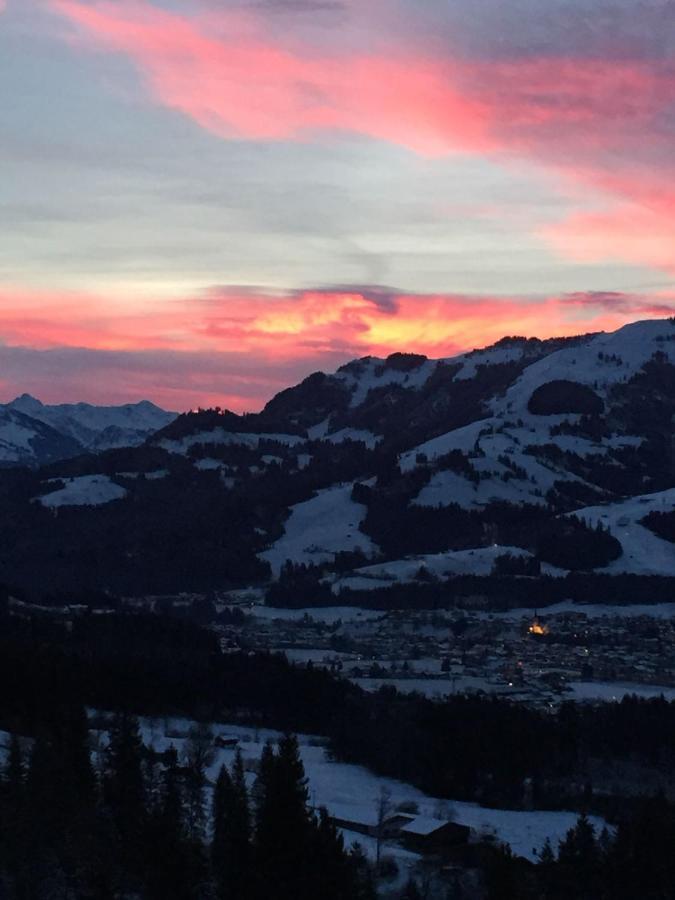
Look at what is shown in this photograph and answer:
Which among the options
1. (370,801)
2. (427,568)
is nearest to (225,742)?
(370,801)

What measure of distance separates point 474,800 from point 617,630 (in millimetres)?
79020

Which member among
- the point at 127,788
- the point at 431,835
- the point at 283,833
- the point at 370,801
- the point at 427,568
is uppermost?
the point at 427,568

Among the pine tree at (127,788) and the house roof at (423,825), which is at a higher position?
→ the pine tree at (127,788)

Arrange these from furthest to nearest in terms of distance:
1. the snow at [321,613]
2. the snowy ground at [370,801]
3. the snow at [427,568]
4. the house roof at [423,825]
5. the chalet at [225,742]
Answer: the snow at [427,568], the snow at [321,613], the chalet at [225,742], the snowy ground at [370,801], the house roof at [423,825]

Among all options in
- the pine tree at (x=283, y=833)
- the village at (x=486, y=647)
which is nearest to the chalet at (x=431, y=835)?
the pine tree at (x=283, y=833)

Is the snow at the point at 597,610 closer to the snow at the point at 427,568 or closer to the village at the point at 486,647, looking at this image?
the village at the point at 486,647

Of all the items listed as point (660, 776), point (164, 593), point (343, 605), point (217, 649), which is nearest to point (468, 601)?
point (343, 605)

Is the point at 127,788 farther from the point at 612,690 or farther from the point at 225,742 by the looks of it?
the point at 612,690

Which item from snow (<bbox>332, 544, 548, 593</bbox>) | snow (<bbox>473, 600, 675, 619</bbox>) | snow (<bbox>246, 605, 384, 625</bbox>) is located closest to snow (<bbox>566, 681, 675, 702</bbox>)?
snow (<bbox>473, 600, 675, 619</bbox>)

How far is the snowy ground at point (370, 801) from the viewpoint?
62.8 metres

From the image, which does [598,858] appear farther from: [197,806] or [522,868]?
[197,806]

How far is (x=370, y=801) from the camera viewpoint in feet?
222

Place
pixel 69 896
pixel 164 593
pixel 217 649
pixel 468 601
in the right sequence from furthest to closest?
pixel 164 593
pixel 468 601
pixel 217 649
pixel 69 896

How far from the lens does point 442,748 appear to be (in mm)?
75562
